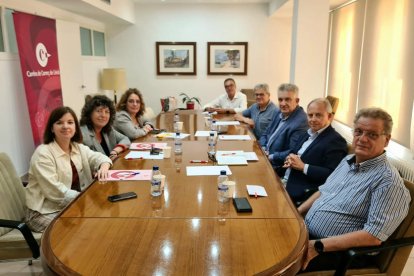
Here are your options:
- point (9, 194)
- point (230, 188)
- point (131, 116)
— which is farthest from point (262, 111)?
point (9, 194)

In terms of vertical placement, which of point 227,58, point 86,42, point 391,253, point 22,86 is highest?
point 86,42

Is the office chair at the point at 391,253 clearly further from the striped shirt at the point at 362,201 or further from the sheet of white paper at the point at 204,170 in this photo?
the sheet of white paper at the point at 204,170

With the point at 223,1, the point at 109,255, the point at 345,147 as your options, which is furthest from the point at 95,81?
the point at 109,255

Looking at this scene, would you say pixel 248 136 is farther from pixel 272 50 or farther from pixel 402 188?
pixel 272 50

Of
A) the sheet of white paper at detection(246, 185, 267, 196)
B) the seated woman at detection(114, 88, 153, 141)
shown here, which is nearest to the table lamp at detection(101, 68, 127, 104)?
the seated woman at detection(114, 88, 153, 141)

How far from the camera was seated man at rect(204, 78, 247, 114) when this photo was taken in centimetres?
469

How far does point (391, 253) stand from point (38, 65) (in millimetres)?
3895

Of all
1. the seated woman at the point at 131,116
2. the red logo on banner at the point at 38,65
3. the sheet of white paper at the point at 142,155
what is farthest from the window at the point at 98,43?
the sheet of white paper at the point at 142,155

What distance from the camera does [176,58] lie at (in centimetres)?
679

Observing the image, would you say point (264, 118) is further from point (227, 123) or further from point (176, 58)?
point (176, 58)

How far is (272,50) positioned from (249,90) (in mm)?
955

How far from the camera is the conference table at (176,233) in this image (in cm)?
109

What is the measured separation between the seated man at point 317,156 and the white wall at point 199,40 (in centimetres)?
469

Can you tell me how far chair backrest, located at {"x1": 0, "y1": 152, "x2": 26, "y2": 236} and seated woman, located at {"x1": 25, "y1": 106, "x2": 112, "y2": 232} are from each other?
0.08m
